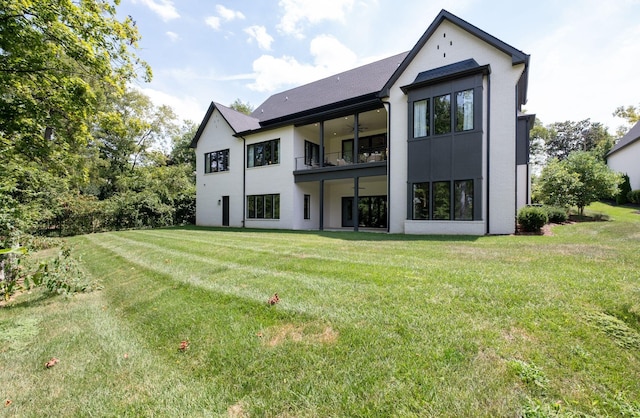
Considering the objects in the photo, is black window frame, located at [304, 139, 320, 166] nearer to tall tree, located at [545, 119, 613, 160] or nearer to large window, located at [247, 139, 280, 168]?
large window, located at [247, 139, 280, 168]

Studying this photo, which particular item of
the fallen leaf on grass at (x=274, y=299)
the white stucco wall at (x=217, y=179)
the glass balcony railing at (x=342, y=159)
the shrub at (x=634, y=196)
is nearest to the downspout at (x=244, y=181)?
the white stucco wall at (x=217, y=179)

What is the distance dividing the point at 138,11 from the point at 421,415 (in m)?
12.7

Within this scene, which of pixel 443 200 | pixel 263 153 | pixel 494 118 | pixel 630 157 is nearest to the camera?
pixel 494 118

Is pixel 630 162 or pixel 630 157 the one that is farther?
pixel 630 157

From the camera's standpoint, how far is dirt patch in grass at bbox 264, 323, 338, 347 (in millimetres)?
3191

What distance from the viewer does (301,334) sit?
3342mm

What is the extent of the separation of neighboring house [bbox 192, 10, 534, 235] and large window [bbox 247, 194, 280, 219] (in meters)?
0.08

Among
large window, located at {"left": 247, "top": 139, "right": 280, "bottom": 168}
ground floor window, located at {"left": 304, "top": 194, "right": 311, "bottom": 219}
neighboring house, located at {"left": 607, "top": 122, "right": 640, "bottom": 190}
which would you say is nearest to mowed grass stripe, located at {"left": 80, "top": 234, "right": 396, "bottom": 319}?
ground floor window, located at {"left": 304, "top": 194, "right": 311, "bottom": 219}

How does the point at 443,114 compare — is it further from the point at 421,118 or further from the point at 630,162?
the point at 630,162

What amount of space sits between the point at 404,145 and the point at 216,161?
45.6 ft

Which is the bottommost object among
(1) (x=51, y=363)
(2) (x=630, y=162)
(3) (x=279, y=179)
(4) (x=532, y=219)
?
(1) (x=51, y=363)

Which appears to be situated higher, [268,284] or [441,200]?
[441,200]

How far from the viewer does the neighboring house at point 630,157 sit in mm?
25109

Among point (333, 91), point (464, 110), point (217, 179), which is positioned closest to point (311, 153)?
point (333, 91)
